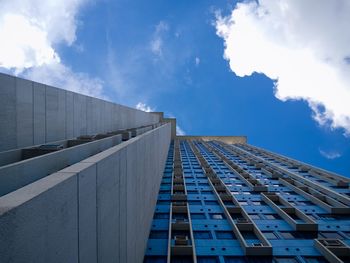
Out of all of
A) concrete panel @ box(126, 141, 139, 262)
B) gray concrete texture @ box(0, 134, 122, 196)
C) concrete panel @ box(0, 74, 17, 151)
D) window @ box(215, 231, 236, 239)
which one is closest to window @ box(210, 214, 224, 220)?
window @ box(215, 231, 236, 239)

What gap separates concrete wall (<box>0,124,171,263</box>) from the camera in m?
2.94

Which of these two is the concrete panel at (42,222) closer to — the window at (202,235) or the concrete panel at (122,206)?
the concrete panel at (122,206)

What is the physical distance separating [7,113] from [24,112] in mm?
925

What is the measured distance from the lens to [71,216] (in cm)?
430

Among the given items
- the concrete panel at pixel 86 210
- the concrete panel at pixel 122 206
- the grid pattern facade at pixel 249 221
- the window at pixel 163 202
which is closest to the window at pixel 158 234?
the grid pattern facade at pixel 249 221

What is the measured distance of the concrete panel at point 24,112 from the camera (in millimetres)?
10375

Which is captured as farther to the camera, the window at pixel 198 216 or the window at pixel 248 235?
the window at pixel 198 216

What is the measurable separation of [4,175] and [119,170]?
330 centimetres

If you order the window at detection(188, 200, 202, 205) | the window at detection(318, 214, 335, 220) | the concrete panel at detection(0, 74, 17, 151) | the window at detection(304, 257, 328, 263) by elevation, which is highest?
the concrete panel at detection(0, 74, 17, 151)

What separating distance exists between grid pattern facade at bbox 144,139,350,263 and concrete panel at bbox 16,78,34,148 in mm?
10461

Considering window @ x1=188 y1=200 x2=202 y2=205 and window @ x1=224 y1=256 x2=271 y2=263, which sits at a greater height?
window @ x1=188 y1=200 x2=202 y2=205

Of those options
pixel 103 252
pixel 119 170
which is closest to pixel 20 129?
pixel 119 170

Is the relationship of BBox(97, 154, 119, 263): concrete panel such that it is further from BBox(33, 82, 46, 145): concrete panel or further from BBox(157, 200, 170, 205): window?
BBox(157, 200, 170, 205): window

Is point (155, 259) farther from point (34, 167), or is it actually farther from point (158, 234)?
point (34, 167)
